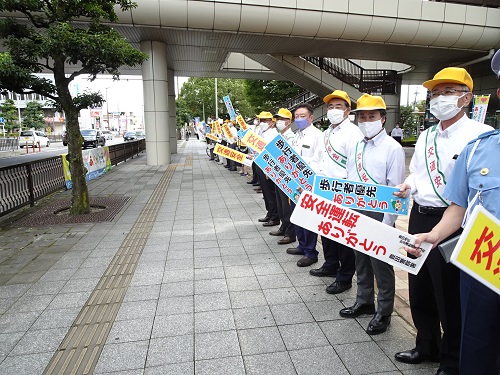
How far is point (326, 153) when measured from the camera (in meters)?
3.88

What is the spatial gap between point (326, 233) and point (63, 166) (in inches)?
361

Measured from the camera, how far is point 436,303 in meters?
2.50

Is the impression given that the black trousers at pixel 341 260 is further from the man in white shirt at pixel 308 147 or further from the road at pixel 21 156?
the road at pixel 21 156

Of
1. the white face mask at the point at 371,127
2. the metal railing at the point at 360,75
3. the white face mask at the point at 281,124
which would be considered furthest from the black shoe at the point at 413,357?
the metal railing at the point at 360,75

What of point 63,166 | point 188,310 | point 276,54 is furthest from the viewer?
point 276,54

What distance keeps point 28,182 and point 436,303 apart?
8089 millimetres

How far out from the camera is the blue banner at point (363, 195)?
2686mm

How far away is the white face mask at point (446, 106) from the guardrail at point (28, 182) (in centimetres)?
733

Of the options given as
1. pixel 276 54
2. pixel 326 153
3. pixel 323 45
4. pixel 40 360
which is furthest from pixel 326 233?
pixel 276 54

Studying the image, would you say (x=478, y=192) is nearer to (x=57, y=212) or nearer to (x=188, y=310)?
(x=188, y=310)

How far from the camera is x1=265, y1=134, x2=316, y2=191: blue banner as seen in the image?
397 centimetres

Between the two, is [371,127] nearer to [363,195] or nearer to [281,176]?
[363,195]

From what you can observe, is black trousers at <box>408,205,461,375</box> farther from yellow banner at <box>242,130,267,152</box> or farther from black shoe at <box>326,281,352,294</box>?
yellow banner at <box>242,130,267,152</box>

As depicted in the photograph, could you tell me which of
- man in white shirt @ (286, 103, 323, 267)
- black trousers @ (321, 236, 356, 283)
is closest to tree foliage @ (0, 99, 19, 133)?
man in white shirt @ (286, 103, 323, 267)
